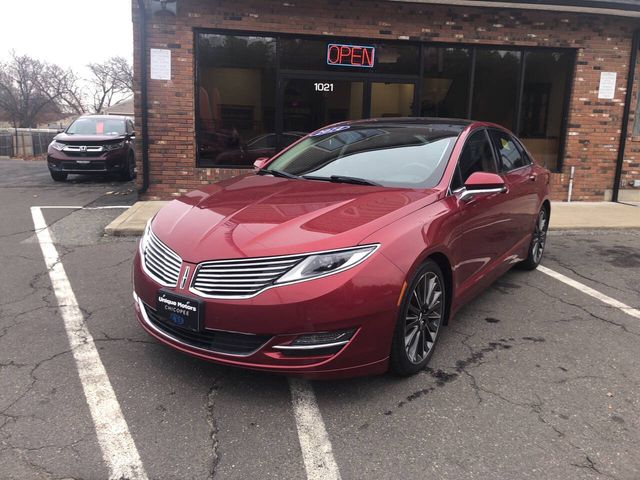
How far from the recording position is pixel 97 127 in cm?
1322

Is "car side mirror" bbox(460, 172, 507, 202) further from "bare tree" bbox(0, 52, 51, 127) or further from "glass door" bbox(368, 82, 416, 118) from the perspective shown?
"bare tree" bbox(0, 52, 51, 127)

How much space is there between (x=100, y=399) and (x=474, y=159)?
313cm

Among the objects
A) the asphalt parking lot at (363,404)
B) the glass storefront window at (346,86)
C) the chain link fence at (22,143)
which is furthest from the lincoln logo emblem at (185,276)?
the chain link fence at (22,143)

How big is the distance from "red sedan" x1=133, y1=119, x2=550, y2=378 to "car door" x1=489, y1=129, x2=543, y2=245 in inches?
19.6

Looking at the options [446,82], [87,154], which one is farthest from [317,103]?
[87,154]

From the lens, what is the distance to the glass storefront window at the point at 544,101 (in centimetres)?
1025

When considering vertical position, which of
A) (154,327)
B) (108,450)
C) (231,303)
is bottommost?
(108,450)

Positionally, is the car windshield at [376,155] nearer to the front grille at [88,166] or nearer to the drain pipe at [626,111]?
the drain pipe at [626,111]

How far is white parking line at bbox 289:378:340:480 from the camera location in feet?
7.88

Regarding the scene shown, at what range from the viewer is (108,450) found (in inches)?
98.8

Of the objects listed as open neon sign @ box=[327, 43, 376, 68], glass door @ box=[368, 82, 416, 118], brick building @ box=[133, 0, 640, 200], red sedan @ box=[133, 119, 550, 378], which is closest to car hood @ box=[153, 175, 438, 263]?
red sedan @ box=[133, 119, 550, 378]

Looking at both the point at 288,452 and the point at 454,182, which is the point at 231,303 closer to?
the point at 288,452

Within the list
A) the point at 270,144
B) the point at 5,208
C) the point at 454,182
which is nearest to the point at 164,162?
the point at 270,144

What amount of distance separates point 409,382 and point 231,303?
123cm
